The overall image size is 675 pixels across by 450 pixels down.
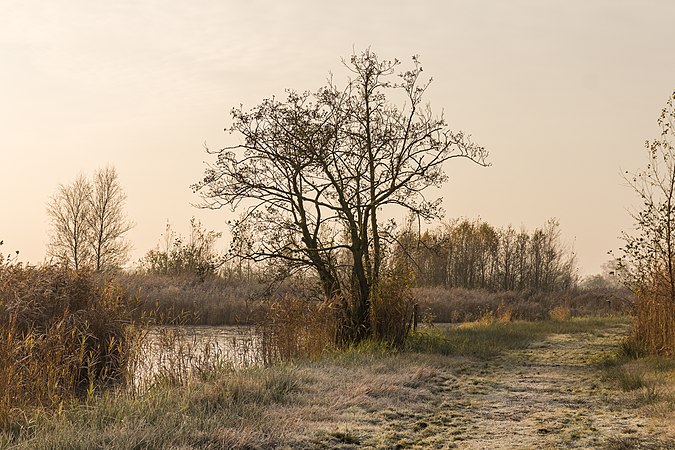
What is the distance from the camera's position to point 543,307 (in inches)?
1103

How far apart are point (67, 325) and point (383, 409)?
4879 mm

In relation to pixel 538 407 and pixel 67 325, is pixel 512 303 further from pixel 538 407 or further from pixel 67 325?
pixel 67 325

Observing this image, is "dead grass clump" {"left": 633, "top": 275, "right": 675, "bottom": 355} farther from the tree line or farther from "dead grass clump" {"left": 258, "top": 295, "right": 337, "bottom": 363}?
the tree line

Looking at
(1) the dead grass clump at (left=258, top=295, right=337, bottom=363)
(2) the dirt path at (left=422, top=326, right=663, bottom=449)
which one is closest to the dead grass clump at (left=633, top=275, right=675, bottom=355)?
(2) the dirt path at (left=422, top=326, right=663, bottom=449)

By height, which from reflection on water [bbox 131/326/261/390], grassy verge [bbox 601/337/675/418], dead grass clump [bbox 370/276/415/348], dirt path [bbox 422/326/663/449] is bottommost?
dirt path [bbox 422/326/663/449]

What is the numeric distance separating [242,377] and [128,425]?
2.14 meters

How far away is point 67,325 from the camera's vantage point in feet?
31.1

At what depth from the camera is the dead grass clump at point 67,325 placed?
790 centimetres

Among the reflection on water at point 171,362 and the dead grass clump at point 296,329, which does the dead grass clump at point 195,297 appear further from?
the reflection on water at point 171,362

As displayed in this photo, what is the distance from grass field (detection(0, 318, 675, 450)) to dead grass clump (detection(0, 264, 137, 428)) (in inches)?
52.6

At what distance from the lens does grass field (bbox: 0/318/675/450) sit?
5.46 meters

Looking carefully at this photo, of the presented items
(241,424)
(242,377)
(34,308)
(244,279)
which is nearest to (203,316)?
(244,279)

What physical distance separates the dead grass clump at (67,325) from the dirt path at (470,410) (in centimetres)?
289

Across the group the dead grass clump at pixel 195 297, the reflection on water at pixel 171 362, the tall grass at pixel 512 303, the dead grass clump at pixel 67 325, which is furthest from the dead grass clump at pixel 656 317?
the tall grass at pixel 512 303
